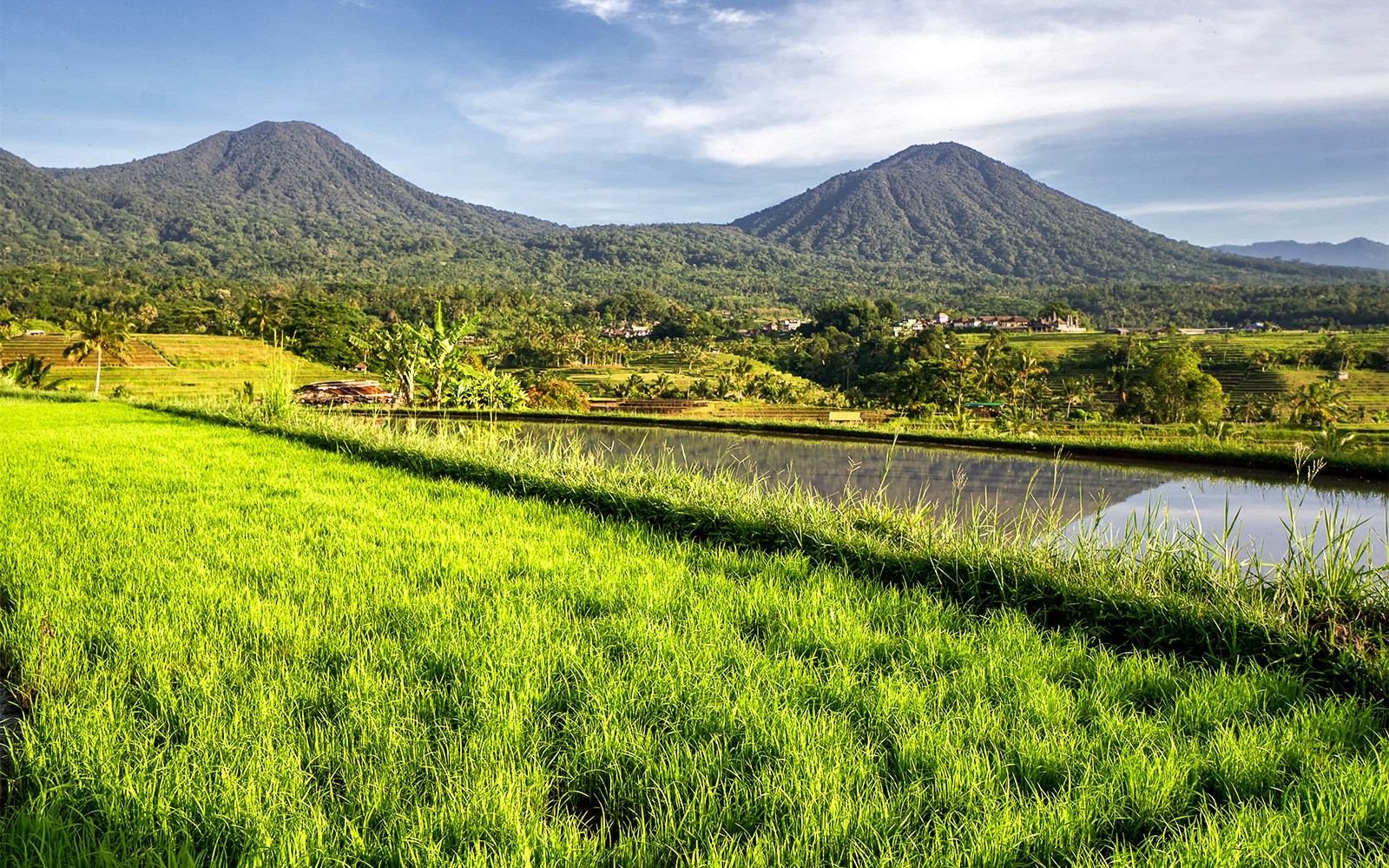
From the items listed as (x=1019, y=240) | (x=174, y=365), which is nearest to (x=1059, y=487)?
(x=174, y=365)

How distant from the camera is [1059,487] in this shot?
7012 millimetres

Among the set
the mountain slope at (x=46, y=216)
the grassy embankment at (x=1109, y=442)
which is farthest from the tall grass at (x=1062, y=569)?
the mountain slope at (x=46, y=216)

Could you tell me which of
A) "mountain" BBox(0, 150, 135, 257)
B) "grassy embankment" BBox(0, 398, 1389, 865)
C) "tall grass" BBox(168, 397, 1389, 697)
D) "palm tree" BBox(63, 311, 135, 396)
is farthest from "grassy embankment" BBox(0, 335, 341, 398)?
"mountain" BBox(0, 150, 135, 257)

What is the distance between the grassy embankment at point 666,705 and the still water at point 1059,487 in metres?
1.09

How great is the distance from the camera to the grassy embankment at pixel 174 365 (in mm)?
32750

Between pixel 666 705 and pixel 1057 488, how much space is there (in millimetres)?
5567

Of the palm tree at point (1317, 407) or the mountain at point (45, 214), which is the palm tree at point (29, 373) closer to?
the palm tree at point (1317, 407)

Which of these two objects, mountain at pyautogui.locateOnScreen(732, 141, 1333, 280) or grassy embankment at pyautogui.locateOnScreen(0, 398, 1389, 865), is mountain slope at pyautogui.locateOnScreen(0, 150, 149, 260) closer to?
mountain at pyautogui.locateOnScreen(732, 141, 1333, 280)

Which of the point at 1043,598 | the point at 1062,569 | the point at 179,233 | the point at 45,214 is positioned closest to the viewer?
the point at 1043,598

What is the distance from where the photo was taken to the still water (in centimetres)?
504

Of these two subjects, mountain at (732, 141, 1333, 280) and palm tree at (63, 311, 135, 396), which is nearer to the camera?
palm tree at (63, 311, 135, 396)

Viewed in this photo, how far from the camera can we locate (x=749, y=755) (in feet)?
6.24

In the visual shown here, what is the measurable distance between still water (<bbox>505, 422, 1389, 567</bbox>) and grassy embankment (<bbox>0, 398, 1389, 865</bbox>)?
109 centimetres

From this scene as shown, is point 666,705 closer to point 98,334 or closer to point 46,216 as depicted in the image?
point 98,334
